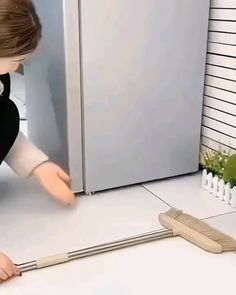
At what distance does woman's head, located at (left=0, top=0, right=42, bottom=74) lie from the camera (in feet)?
2.30

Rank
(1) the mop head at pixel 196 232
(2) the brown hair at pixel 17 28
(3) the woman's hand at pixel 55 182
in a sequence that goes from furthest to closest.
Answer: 1. (3) the woman's hand at pixel 55 182
2. (1) the mop head at pixel 196 232
3. (2) the brown hair at pixel 17 28

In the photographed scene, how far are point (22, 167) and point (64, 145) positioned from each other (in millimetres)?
96

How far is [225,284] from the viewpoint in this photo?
0.73 metres

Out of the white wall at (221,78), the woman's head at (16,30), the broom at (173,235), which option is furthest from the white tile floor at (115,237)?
the woman's head at (16,30)

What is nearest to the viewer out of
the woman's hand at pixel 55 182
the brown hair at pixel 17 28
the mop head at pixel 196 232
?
the brown hair at pixel 17 28

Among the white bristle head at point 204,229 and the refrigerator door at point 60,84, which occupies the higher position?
the refrigerator door at point 60,84

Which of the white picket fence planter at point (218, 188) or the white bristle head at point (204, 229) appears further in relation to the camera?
the white picket fence planter at point (218, 188)

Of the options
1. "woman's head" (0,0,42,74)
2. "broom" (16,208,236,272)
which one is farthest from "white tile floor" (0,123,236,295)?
"woman's head" (0,0,42,74)

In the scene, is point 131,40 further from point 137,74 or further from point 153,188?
point 153,188

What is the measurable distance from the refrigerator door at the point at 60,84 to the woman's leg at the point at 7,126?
0.09m

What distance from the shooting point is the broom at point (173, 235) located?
78 cm

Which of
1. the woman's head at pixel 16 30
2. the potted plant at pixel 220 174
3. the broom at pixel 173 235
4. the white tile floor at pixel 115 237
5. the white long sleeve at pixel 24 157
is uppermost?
the woman's head at pixel 16 30

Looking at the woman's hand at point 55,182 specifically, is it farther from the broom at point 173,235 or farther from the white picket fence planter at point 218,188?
the white picket fence planter at point 218,188

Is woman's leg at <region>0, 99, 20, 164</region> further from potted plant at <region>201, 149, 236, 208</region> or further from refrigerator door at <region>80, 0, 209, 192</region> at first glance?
potted plant at <region>201, 149, 236, 208</region>
